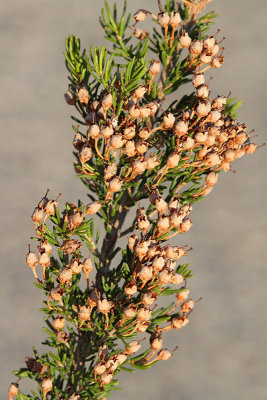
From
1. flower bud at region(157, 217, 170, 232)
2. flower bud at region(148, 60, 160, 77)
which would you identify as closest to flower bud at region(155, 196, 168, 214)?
flower bud at region(157, 217, 170, 232)

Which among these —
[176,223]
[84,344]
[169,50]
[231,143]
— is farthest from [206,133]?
[84,344]

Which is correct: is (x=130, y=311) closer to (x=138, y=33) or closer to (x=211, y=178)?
(x=211, y=178)

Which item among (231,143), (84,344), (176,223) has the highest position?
(231,143)

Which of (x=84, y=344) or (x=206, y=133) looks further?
(x=84, y=344)

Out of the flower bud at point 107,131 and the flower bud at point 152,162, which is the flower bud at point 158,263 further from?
the flower bud at point 107,131

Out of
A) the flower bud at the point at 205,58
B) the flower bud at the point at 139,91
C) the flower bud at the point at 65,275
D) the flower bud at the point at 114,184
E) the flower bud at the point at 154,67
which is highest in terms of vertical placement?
the flower bud at the point at 205,58

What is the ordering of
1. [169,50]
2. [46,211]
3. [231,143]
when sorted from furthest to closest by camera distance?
[169,50] < [231,143] < [46,211]

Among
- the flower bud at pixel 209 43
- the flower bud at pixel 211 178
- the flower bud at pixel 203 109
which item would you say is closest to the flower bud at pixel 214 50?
the flower bud at pixel 209 43

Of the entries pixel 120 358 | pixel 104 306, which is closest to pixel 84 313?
pixel 104 306

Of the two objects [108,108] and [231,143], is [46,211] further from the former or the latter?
[231,143]
